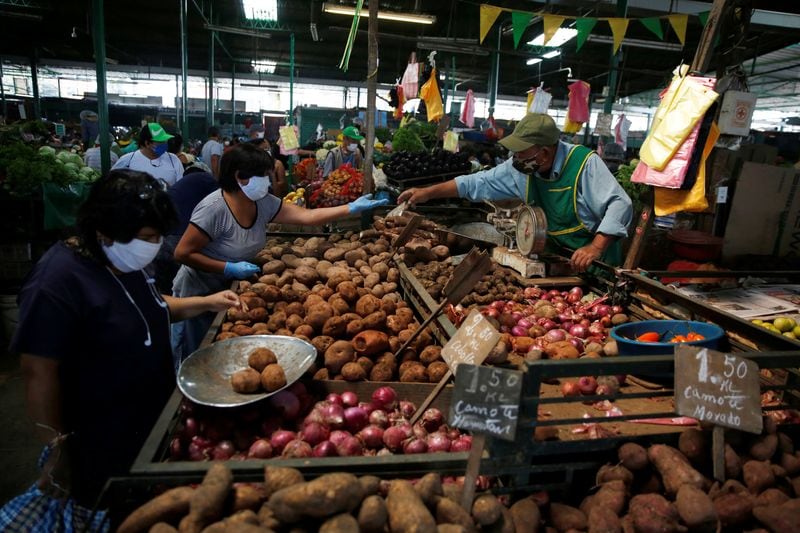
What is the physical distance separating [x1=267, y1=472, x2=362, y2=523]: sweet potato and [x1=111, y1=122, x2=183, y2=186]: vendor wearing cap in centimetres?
626

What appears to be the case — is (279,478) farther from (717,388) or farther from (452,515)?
(717,388)

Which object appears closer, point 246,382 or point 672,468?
point 672,468

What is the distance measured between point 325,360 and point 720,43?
4.17 meters

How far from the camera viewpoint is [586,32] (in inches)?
359

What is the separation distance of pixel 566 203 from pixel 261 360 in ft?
9.15

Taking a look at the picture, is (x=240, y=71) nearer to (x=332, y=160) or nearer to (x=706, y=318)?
(x=332, y=160)

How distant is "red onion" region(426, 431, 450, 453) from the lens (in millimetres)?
2016

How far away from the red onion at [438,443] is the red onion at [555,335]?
1.21 m

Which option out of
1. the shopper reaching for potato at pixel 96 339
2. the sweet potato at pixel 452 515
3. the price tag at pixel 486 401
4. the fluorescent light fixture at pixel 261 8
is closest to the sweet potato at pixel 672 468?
the price tag at pixel 486 401

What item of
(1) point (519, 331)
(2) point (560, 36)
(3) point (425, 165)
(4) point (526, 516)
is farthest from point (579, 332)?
(2) point (560, 36)

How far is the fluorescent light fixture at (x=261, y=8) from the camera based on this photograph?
1477 centimetres

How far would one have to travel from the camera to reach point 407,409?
91.7 inches

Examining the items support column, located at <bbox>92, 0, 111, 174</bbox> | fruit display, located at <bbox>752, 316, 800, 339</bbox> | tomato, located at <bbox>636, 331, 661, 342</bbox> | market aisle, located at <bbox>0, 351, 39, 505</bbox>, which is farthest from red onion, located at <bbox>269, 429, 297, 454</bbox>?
support column, located at <bbox>92, 0, 111, 174</bbox>

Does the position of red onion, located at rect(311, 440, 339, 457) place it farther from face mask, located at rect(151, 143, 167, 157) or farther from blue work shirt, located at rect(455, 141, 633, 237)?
face mask, located at rect(151, 143, 167, 157)
